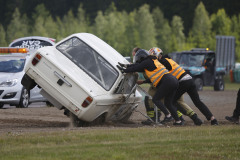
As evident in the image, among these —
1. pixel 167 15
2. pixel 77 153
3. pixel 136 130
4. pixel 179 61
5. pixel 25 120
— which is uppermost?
pixel 77 153

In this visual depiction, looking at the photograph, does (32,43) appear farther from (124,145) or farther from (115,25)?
(115,25)

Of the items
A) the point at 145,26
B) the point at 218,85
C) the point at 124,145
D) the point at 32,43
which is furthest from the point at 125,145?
the point at 145,26

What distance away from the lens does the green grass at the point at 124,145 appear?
10016 millimetres

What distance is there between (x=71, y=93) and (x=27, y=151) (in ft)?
11.5

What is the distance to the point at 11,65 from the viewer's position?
860 inches

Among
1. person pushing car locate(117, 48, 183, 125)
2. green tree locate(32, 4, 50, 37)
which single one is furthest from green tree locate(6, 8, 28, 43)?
person pushing car locate(117, 48, 183, 125)

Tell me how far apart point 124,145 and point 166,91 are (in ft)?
13.3

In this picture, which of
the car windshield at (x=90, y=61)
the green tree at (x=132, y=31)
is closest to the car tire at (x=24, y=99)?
the car windshield at (x=90, y=61)

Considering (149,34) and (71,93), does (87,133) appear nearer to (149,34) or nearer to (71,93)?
(71,93)

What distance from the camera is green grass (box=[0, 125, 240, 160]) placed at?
10016 mm

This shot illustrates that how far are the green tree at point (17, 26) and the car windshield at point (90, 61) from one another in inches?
2044

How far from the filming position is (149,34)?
9056 centimetres

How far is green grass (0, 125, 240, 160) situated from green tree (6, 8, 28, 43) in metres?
54.3

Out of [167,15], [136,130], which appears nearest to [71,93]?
[136,130]
